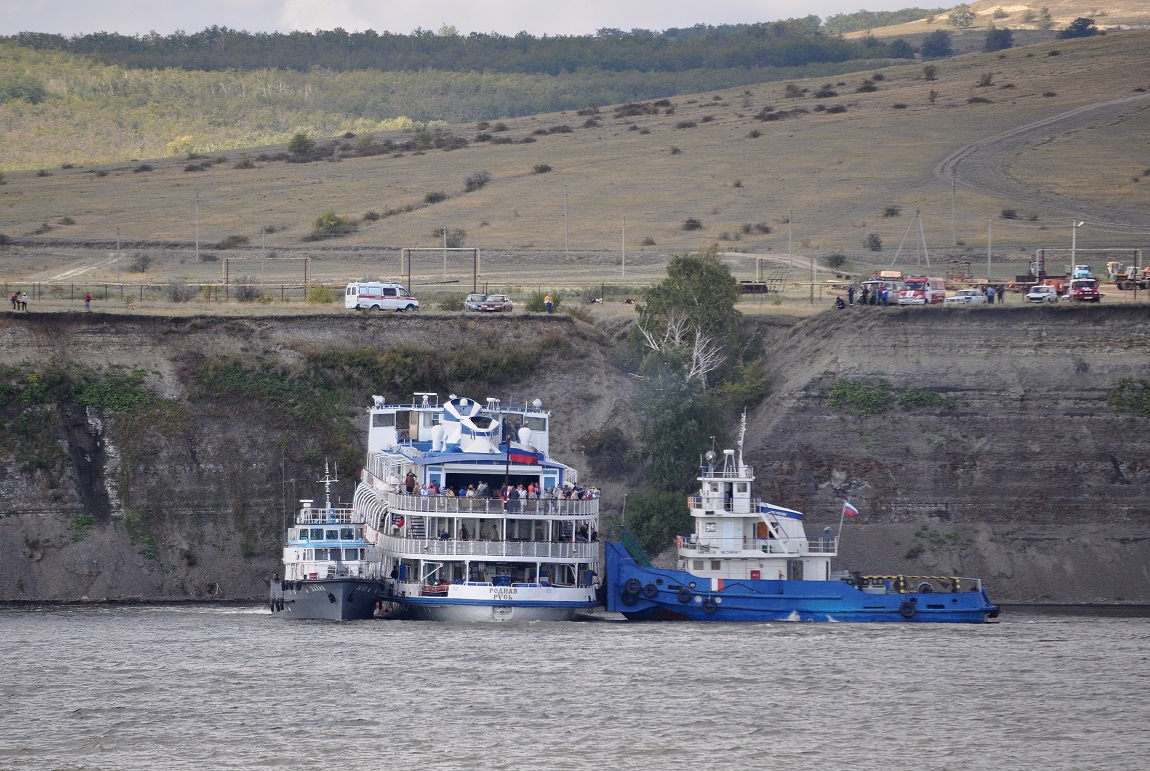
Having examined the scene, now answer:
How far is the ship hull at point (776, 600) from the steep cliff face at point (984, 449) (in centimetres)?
854

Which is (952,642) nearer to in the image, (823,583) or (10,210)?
(823,583)

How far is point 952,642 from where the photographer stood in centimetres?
5219

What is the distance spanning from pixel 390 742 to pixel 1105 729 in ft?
51.7

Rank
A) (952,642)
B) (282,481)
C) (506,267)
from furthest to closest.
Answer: (506,267), (282,481), (952,642)

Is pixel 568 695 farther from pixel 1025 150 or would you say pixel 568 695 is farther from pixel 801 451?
pixel 1025 150

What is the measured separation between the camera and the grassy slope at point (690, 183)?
379 ft

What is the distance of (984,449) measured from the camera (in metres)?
70.3

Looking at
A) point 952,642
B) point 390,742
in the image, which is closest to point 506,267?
point 952,642

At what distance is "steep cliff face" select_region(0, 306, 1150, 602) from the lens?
66.2m

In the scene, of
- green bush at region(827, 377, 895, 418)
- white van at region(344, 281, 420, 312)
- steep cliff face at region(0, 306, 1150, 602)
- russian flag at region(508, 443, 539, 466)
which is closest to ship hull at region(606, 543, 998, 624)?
russian flag at region(508, 443, 539, 466)

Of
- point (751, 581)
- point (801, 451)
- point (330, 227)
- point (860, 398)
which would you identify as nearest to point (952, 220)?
point (330, 227)

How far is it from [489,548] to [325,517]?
689 centimetres

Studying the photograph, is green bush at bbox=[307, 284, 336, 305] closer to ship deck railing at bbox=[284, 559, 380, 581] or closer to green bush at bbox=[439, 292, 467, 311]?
green bush at bbox=[439, 292, 467, 311]

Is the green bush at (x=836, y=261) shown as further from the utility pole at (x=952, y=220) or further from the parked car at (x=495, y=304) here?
the parked car at (x=495, y=304)
